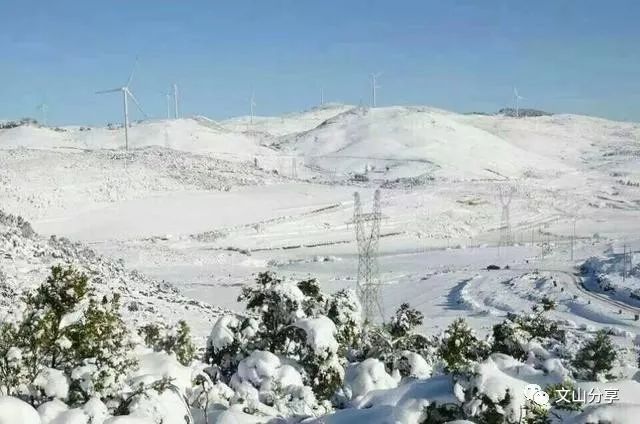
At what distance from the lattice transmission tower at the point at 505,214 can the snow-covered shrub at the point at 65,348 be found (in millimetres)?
71458

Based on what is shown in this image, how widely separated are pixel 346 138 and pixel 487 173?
145 ft

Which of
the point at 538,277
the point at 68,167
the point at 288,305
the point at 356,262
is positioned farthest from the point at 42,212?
the point at 288,305

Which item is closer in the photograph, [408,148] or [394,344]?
[394,344]

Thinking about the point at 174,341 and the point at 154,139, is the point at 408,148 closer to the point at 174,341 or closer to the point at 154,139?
the point at 154,139

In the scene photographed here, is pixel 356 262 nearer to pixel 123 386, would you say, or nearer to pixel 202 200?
pixel 202 200

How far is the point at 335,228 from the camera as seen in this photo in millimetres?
83562

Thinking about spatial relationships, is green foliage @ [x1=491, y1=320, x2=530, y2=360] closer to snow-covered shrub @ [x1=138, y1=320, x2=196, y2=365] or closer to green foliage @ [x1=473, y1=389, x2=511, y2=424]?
snow-covered shrub @ [x1=138, y1=320, x2=196, y2=365]

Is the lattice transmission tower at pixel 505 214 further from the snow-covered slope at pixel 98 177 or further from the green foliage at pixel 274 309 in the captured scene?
the green foliage at pixel 274 309

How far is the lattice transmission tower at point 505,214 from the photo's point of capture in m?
84.3

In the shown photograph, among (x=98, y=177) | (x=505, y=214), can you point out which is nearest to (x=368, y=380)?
(x=98, y=177)

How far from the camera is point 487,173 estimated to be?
138 meters

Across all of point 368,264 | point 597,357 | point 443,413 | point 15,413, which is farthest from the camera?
point 368,264

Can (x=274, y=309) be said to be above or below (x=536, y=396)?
above

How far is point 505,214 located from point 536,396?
92.6 m
